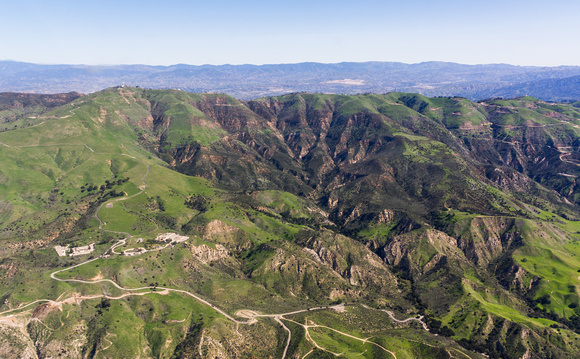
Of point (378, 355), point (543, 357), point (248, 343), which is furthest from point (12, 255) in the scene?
point (543, 357)

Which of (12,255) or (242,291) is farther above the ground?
(12,255)

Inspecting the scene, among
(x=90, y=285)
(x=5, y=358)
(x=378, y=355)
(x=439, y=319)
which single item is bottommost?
(x=439, y=319)

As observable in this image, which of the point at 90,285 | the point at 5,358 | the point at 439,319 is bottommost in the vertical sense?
the point at 439,319

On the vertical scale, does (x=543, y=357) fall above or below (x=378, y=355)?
below

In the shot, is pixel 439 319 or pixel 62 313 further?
pixel 439 319

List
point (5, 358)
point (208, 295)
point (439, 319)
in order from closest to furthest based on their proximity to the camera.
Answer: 1. point (5, 358)
2. point (208, 295)
3. point (439, 319)

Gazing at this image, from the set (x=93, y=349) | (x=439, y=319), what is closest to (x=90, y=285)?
(x=93, y=349)

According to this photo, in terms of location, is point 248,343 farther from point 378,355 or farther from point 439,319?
point 439,319

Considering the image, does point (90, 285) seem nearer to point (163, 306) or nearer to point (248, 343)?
point (163, 306)

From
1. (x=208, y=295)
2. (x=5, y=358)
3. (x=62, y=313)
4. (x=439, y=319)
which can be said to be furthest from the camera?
(x=439, y=319)
